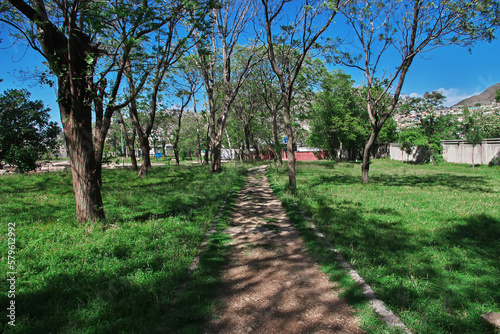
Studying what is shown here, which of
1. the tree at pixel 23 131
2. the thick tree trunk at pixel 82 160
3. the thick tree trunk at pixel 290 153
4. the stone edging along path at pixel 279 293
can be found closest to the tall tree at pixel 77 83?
the thick tree trunk at pixel 82 160

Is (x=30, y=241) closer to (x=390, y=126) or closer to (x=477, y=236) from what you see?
(x=477, y=236)

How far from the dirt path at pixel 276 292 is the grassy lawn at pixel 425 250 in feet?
1.69

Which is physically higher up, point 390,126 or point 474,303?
point 390,126

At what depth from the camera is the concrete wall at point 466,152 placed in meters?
19.4

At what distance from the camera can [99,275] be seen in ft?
11.8

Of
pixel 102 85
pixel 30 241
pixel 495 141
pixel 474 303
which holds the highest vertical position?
pixel 102 85

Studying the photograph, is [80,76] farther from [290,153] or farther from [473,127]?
[473,127]

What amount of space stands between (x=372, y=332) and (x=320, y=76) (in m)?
17.9

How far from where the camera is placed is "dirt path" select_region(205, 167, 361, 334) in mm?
2738

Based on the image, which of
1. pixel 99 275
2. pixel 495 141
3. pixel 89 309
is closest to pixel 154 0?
pixel 99 275

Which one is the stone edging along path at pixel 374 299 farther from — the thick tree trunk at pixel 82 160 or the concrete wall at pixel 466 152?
the concrete wall at pixel 466 152

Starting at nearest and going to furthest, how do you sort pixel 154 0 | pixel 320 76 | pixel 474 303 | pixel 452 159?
1. pixel 474 303
2. pixel 154 0
3. pixel 320 76
4. pixel 452 159

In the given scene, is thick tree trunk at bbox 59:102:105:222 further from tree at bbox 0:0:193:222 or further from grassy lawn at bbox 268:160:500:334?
grassy lawn at bbox 268:160:500:334

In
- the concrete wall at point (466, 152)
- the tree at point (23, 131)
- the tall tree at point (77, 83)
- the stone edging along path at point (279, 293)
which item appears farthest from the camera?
the concrete wall at point (466, 152)
